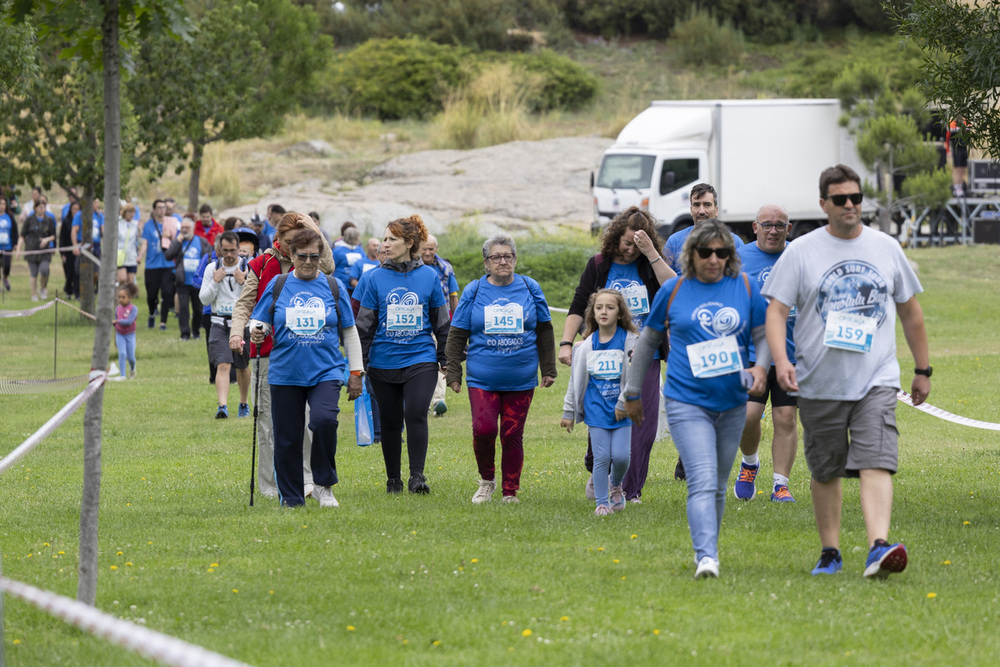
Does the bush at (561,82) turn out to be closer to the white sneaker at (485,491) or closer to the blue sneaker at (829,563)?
the white sneaker at (485,491)

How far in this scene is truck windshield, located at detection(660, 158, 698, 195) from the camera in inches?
1232

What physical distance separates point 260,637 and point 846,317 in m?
3.08

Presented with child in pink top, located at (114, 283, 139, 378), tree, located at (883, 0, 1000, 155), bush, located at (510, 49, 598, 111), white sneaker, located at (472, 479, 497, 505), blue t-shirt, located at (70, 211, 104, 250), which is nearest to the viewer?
tree, located at (883, 0, 1000, 155)

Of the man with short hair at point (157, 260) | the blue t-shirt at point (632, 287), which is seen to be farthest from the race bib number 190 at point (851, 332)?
the man with short hair at point (157, 260)

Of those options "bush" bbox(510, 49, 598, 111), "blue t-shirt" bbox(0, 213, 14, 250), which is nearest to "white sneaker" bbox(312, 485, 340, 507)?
"blue t-shirt" bbox(0, 213, 14, 250)

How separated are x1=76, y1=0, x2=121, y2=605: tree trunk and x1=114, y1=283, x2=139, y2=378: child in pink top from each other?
421 inches

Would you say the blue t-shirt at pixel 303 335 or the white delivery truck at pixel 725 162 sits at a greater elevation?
the white delivery truck at pixel 725 162

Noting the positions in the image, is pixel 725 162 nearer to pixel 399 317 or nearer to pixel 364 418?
pixel 364 418

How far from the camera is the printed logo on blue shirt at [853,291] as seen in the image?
6195 millimetres

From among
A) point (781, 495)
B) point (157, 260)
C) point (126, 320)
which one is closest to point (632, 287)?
point (781, 495)

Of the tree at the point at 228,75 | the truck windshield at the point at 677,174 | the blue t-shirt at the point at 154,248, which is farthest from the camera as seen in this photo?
the truck windshield at the point at 677,174

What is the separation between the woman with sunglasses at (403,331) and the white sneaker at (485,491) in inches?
19.7

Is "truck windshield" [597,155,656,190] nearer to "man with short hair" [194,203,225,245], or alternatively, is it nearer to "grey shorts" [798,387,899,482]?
"man with short hair" [194,203,225,245]

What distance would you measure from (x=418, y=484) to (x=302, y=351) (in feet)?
4.87
